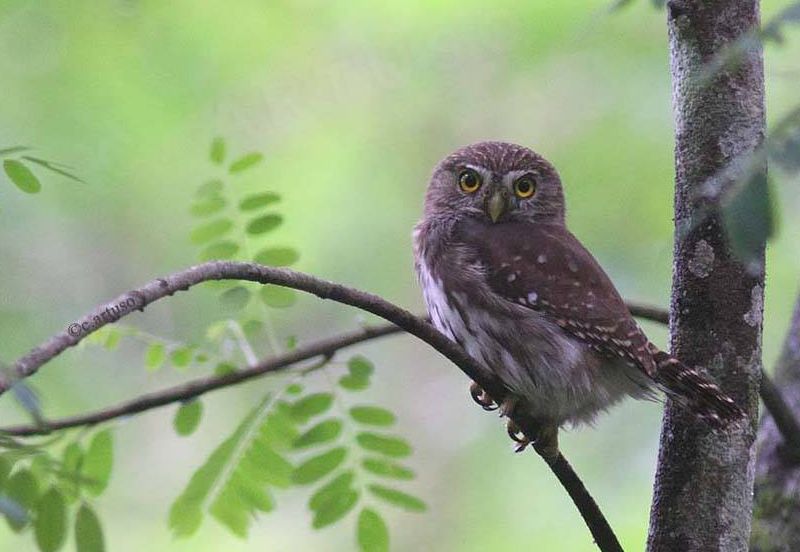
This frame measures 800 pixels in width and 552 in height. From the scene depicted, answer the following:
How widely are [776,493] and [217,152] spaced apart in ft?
6.24

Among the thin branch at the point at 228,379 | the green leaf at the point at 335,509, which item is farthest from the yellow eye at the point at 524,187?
the green leaf at the point at 335,509

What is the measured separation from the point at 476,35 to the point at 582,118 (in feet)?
2.58

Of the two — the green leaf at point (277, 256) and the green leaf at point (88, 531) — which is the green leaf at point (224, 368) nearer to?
the green leaf at point (277, 256)

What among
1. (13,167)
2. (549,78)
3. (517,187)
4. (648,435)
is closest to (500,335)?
(517,187)

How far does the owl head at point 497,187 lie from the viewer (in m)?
4.05

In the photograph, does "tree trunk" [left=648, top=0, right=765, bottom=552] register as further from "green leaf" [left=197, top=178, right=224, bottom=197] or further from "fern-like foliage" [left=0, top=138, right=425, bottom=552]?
"green leaf" [left=197, top=178, right=224, bottom=197]

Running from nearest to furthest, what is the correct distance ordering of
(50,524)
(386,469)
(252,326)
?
(50,524) < (386,469) < (252,326)

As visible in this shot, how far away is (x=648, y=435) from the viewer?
18.7ft

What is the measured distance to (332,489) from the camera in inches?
124

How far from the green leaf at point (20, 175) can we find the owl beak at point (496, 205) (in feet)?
6.62

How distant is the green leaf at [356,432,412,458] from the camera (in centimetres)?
316

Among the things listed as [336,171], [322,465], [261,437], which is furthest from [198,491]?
[336,171]

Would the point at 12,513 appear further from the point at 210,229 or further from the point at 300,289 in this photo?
the point at 210,229

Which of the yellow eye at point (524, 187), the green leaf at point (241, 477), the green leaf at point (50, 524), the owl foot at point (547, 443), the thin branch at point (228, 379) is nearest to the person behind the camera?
the green leaf at point (50, 524)
